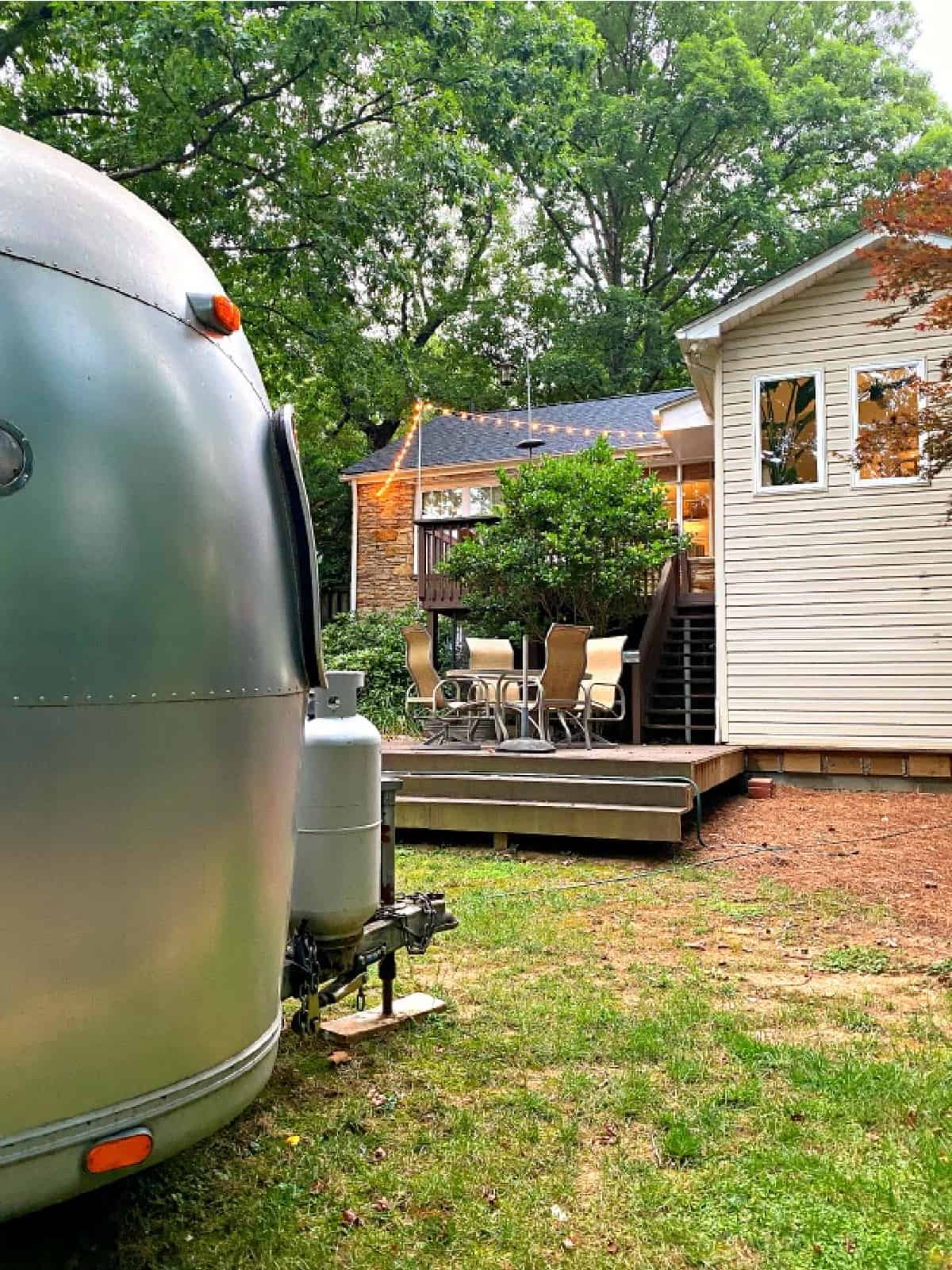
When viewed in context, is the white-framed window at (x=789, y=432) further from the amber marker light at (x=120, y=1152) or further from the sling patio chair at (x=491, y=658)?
the amber marker light at (x=120, y=1152)

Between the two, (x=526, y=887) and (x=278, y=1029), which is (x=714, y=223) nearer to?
(x=526, y=887)

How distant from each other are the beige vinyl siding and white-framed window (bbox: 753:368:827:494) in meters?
0.07

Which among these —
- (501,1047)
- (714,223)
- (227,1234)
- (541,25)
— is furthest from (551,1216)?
(714,223)

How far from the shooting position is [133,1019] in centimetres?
165

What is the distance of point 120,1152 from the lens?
5.33 ft

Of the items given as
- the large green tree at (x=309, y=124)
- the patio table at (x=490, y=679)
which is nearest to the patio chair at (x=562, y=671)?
the patio table at (x=490, y=679)

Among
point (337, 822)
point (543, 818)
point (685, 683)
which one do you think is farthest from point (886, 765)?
point (337, 822)

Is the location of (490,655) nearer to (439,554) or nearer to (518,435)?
(439,554)

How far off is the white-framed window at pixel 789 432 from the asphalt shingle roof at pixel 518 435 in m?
6.45

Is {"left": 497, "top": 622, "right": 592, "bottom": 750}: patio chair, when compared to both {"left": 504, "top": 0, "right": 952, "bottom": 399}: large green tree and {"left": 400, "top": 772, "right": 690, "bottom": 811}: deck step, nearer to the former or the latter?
{"left": 400, "top": 772, "right": 690, "bottom": 811}: deck step

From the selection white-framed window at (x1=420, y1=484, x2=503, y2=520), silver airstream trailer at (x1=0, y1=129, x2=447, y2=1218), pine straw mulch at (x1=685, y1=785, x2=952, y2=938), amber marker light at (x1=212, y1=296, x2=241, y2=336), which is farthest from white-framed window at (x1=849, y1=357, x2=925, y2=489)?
white-framed window at (x1=420, y1=484, x2=503, y2=520)

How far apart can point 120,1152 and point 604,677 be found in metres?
8.15

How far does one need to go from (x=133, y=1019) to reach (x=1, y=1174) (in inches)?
11.4

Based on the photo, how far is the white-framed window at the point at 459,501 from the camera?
18.3 m
